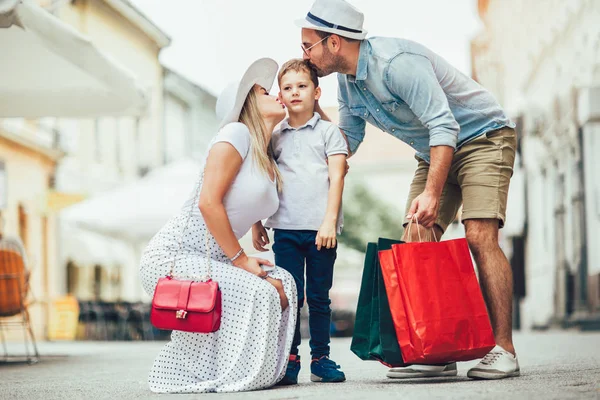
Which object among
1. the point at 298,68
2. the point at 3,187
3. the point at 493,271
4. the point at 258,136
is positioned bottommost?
the point at 493,271

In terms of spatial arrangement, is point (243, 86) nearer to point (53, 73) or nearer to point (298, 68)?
point (298, 68)

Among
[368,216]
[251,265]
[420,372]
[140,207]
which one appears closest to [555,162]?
[140,207]

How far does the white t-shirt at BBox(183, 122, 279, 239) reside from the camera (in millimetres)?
4930

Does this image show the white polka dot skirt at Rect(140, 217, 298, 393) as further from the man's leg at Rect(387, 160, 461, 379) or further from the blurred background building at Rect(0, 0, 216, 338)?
the blurred background building at Rect(0, 0, 216, 338)

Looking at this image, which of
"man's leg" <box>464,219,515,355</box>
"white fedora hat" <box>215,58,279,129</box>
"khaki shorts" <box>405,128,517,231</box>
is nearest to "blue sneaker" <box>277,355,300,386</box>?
"man's leg" <box>464,219,515,355</box>

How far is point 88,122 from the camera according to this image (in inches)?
1134

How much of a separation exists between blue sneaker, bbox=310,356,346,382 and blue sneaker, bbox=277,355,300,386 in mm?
140

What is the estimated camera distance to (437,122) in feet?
16.4

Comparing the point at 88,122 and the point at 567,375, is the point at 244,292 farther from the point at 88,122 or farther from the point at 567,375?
the point at 88,122

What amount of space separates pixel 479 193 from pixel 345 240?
32.2 metres

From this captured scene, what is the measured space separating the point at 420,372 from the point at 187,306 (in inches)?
55.8

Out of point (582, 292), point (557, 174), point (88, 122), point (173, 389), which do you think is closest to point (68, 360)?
point (173, 389)

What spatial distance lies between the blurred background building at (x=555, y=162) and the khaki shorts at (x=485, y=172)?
11.3 metres

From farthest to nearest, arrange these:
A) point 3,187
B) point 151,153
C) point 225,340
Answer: point 151,153 → point 3,187 → point 225,340
